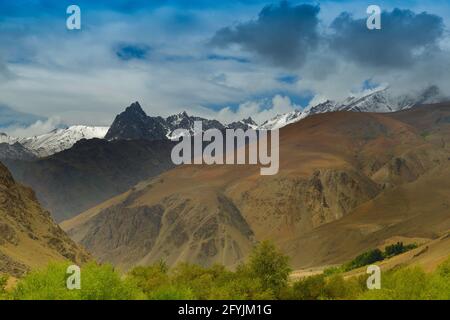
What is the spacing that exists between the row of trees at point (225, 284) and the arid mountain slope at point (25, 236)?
122 feet

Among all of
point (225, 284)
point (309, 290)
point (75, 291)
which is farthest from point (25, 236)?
point (75, 291)

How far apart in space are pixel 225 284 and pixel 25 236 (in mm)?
76343

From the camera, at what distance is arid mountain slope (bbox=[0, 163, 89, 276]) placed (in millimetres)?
135225

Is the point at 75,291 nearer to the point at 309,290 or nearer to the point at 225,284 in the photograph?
the point at 225,284

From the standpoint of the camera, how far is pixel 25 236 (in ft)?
502

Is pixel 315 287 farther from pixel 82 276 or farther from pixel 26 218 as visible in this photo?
pixel 26 218

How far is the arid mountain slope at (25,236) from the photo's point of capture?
444ft

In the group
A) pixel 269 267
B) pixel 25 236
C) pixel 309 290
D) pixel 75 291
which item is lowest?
pixel 75 291

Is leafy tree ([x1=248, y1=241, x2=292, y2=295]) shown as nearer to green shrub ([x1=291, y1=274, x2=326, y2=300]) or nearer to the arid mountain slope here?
green shrub ([x1=291, y1=274, x2=326, y2=300])

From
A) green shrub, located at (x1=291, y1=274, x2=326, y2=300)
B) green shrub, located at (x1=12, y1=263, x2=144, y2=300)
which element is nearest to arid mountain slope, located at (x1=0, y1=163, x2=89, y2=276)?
green shrub, located at (x1=12, y1=263, x2=144, y2=300)

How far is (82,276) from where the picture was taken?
70.9 m

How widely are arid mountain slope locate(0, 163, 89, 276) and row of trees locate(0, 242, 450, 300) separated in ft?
122
